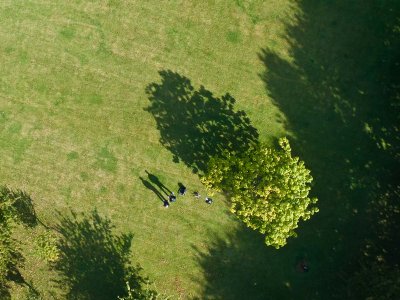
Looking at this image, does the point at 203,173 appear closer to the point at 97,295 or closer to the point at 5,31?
the point at 97,295

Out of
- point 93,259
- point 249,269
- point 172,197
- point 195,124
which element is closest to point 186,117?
point 195,124

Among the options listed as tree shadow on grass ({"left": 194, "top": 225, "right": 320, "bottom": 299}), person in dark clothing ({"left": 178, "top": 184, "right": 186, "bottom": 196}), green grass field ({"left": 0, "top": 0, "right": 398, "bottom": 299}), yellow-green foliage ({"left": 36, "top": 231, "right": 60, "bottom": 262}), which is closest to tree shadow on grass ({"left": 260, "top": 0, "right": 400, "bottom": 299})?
green grass field ({"left": 0, "top": 0, "right": 398, "bottom": 299})

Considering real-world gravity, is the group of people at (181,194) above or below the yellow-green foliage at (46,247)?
above

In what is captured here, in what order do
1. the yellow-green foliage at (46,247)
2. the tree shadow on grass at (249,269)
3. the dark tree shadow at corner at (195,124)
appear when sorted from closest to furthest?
the yellow-green foliage at (46,247), the tree shadow on grass at (249,269), the dark tree shadow at corner at (195,124)

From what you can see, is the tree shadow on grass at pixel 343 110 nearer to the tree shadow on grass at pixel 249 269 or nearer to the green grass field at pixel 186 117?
the green grass field at pixel 186 117

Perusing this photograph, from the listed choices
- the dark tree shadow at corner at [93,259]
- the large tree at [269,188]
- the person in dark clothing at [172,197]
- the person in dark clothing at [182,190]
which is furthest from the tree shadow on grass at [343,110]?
the dark tree shadow at corner at [93,259]

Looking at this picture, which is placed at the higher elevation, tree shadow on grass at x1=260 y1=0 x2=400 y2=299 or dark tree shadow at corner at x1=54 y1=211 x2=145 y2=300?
tree shadow on grass at x1=260 y1=0 x2=400 y2=299

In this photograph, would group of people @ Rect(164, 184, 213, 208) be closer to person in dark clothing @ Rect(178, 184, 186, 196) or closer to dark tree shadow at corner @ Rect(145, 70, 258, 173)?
person in dark clothing @ Rect(178, 184, 186, 196)
